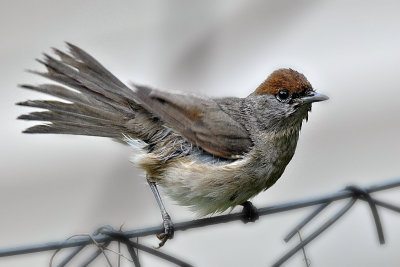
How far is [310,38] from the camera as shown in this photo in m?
10.2

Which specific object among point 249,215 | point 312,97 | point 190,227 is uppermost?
point 312,97

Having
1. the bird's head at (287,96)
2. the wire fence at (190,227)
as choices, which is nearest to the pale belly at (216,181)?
the bird's head at (287,96)

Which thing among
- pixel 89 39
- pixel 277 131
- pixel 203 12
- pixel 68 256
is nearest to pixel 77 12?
pixel 89 39

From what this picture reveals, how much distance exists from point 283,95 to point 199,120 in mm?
515

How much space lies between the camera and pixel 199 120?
13.7 ft

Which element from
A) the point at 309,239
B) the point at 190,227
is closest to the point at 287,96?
the point at 190,227

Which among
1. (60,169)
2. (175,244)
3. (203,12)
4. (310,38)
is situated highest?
(203,12)

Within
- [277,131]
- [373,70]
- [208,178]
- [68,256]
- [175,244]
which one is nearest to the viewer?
[68,256]

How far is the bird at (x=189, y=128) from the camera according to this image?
398cm

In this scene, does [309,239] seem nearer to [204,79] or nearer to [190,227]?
[190,227]

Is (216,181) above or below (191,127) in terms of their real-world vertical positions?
below

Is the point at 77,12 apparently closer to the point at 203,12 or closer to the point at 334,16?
the point at 203,12

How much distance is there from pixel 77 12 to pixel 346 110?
3.45m

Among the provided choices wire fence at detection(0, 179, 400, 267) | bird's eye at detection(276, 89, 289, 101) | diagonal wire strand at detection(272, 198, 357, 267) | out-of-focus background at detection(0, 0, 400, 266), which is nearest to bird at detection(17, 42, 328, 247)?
bird's eye at detection(276, 89, 289, 101)
